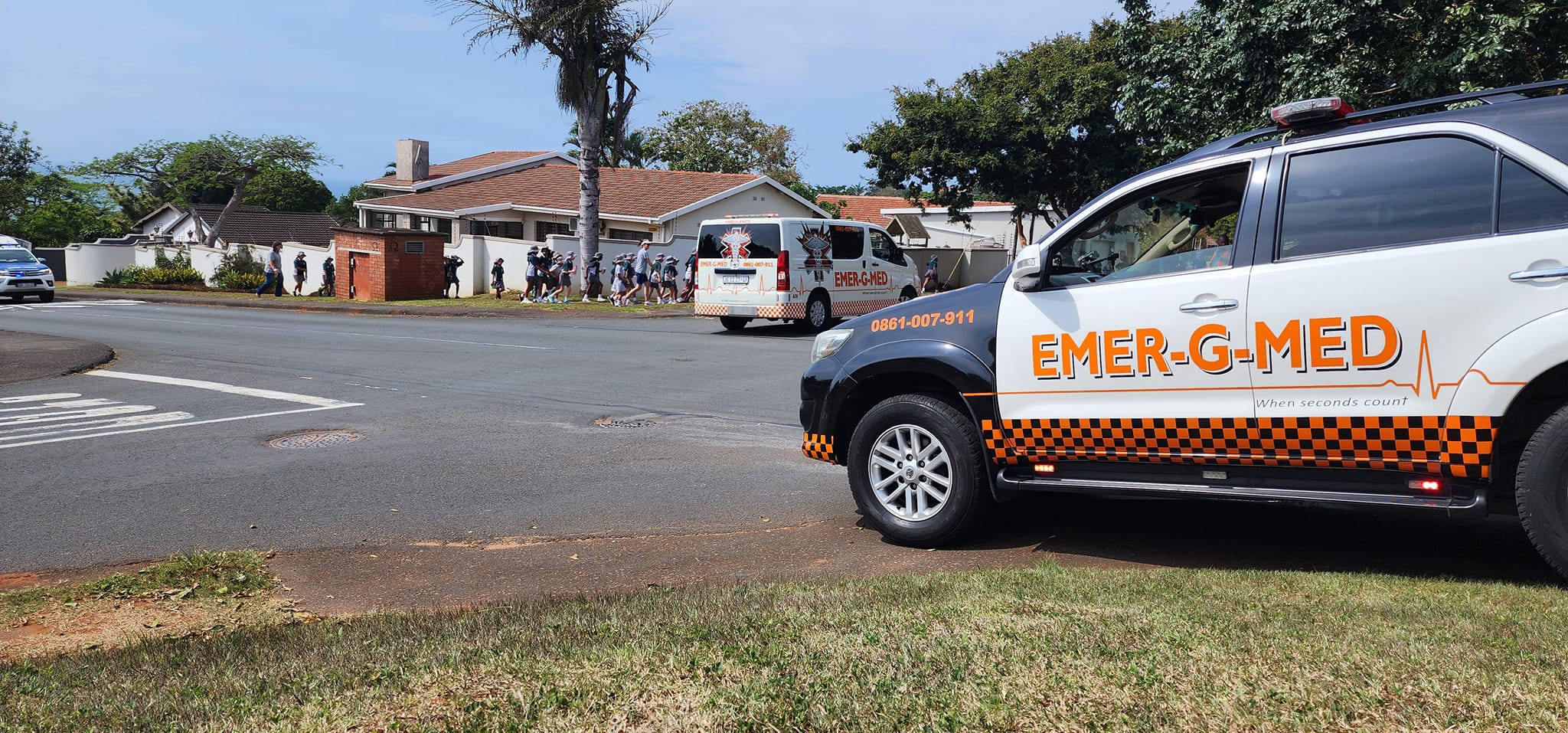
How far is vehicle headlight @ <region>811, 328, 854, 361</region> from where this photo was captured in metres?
6.43

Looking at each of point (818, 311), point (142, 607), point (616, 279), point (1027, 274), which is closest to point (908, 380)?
point (1027, 274)

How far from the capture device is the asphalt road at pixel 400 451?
6711 mm

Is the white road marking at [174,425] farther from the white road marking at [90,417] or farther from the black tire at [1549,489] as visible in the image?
the black tire at [1549,489]

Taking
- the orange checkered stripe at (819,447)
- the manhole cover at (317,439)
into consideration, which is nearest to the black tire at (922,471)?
the orange checkered stripe at (819,447)

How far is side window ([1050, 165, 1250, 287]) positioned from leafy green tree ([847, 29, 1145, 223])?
3214cm

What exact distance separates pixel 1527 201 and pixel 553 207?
120 feet

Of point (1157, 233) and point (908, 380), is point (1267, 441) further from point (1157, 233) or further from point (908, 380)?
point (908, 380)

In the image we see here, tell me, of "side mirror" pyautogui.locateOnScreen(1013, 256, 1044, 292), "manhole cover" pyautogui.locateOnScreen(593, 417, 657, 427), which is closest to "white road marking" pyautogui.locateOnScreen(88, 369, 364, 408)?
"manhole cover" pyautogui.locateOnScreen(593, 417, 657, 427)

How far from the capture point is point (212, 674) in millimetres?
3807

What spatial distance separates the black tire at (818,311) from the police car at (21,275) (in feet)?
78.4

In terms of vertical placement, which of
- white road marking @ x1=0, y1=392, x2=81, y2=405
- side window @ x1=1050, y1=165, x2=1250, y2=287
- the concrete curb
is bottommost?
white road marking @ x1=0, y1=392, x2=81, y2=405

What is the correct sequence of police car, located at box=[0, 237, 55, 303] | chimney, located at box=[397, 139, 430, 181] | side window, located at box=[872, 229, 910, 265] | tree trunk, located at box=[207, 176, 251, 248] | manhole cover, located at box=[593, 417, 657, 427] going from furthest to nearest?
tree trunk, located at box=[207, 176, 251, 248] → chimney, located at box=[397, 139, 430, 181] → police car, located at box=[0, 237, 55, 303] → side window, located at box=[872, 229, 910, 265] → manhole cover, located at box=[593, 417, 657, 427]

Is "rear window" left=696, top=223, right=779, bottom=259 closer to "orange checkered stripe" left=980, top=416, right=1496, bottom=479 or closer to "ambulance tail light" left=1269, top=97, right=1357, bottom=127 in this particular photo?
"orange checkered stripe" left=980, top=416, right=1496, bottom=479

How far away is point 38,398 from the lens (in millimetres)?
12203
